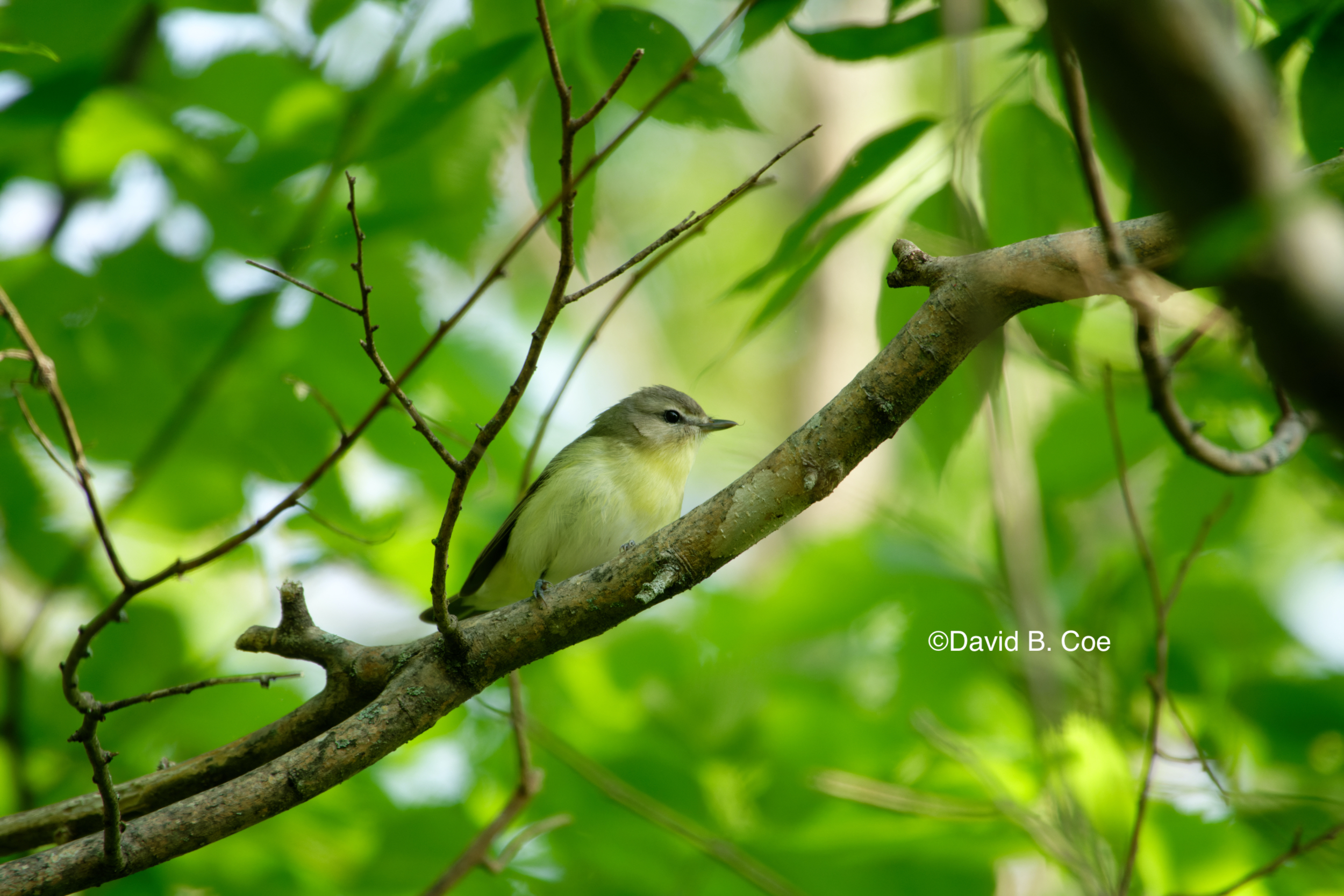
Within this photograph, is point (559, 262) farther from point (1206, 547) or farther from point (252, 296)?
point (1206, 547)

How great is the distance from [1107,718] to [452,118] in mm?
3942

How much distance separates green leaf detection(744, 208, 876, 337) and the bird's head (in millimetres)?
2551

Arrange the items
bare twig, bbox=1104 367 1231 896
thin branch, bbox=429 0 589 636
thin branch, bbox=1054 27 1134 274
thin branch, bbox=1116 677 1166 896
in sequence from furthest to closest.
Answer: bare twig, bbox=1104 367 1231 896 → thin branch, bbox=1116 677 1166 896 → thin branch, bbox=429 0 589 636 → thin branch, bbox=1054 27 1134 274

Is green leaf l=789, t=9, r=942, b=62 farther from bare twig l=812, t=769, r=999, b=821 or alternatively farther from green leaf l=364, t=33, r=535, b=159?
bare twig l=812, t=769, r=999, b=821

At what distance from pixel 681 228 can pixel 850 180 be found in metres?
0.94

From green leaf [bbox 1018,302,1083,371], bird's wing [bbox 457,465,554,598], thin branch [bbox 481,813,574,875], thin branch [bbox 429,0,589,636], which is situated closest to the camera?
thin branch [bbox 429,0,589,636]

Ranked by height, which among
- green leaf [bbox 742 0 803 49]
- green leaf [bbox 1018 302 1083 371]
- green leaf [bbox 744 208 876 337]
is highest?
green leaf [bbox 742 0 803 49]

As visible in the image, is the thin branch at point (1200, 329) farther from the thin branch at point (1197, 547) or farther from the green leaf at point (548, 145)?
the green leaf at point (548, 145)

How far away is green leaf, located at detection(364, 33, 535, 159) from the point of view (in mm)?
3164

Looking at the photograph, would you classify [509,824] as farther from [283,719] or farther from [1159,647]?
[1159,647]

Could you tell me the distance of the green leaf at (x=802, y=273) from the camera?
2.99 meters

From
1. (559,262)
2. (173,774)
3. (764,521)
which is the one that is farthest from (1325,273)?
(173,774)

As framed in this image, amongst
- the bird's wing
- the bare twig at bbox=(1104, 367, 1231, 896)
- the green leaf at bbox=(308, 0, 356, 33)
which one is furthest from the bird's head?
the bare twig at bbox=(1104, 367, 1231, 896)

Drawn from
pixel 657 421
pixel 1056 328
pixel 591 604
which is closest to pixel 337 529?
pixel 591 604
